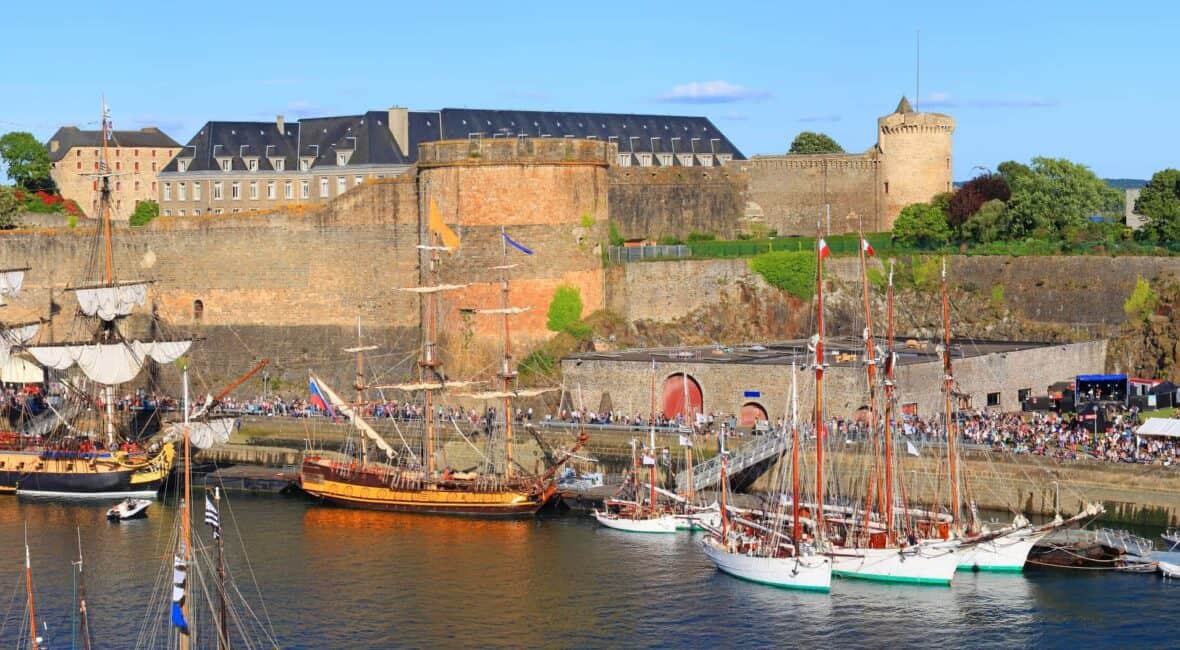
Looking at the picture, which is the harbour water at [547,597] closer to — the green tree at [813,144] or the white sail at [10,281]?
the white sail at [10,281]

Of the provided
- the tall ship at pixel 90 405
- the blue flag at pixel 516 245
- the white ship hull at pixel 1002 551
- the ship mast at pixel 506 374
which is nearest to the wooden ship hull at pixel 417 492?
the ship mast at pixel 506 374

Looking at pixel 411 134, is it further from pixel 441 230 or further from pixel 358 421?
pixel 358 421

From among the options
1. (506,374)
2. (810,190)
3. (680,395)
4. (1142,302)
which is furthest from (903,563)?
(810,190)

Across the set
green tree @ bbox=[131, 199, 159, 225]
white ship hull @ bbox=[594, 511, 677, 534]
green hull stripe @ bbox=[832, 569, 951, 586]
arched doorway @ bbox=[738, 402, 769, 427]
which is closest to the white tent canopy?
green hull stripe @ bbox=[832, 569, 951, 586]

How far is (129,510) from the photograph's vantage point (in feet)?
156

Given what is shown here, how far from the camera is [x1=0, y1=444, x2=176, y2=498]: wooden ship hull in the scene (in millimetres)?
51156

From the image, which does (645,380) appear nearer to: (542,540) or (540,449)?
(540,449)

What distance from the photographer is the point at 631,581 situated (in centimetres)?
3928

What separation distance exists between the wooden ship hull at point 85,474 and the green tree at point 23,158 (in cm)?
3827

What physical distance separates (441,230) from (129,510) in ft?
42.6

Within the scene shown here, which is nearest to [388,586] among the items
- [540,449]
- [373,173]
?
[540,449]

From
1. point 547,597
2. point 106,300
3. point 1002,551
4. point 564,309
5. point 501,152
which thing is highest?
point 501,152

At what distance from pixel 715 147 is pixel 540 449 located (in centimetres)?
3179

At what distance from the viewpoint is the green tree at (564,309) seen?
56619 millimetres
